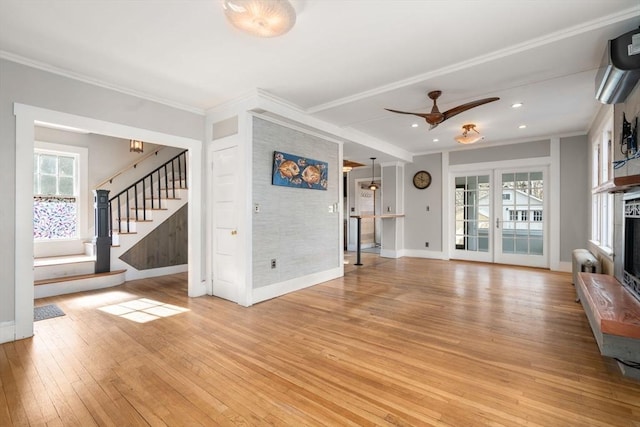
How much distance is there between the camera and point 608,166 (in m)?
4.14

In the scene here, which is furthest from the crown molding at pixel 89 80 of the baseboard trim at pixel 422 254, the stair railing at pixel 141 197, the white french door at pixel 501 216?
the white french door at pixel 501 216

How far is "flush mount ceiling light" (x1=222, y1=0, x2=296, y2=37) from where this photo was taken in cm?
192

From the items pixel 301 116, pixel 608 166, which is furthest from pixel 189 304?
pixel 608 166

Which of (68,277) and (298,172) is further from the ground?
(298,172)

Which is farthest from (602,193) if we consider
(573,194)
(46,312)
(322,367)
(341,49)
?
(46,312)

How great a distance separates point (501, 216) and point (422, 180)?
1.98 meters

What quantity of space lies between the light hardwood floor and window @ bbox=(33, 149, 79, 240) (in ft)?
→ 8.04

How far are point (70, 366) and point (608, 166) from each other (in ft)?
21.3

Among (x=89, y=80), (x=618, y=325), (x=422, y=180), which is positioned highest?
(x=89, y=80)

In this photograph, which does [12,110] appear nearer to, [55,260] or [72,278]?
[72,278]

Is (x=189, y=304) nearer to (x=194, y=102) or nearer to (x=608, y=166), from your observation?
(x=194, y=102)

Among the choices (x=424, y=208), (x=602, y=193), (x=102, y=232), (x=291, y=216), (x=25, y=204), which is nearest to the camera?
(x=25, y=204)

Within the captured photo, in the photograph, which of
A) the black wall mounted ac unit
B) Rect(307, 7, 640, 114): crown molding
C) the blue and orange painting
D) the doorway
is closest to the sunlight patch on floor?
the doorway

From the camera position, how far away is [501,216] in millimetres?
6715
